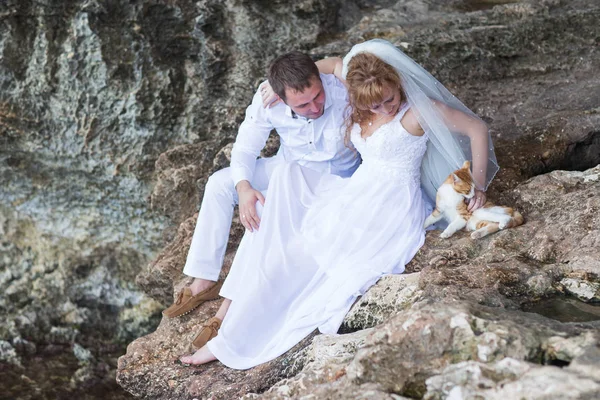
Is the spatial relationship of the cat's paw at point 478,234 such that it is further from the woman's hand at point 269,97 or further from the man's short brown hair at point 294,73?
the woman's hand at point 269,97

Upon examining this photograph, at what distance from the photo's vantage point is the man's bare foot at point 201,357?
3.97 m

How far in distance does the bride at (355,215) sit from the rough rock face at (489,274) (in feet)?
0.46

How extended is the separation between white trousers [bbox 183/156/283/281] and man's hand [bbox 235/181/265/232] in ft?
0.57

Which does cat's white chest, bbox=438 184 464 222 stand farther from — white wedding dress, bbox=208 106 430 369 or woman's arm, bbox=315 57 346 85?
→ woman's arm, bbox=315 57 346 85

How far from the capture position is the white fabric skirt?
3763 mm

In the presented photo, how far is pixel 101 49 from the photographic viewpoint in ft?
19.2

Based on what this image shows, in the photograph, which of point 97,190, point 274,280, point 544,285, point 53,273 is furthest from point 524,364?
point 53,273

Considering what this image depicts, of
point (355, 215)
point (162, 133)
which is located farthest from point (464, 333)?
point (162, 133)

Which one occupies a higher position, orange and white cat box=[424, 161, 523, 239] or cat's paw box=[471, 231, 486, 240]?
orange and white cat box=[424, 161, 523, 239]

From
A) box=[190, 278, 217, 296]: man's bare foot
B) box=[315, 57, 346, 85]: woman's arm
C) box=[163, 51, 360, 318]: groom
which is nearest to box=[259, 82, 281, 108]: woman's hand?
box=[163, 51, 360, 318]: groom

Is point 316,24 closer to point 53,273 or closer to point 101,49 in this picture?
point 101,49

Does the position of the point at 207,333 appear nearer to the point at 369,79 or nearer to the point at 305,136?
the point at 305,136

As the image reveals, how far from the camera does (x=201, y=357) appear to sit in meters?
3.99

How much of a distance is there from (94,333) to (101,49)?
2.66 meters
